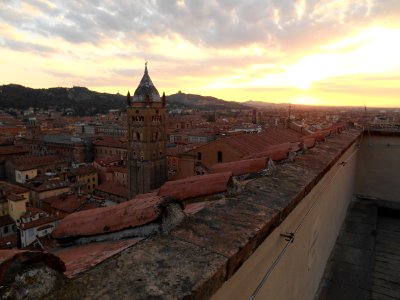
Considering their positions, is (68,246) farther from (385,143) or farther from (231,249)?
(385,143)

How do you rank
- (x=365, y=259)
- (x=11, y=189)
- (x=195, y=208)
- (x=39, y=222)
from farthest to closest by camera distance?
(x=11, y=189)
(x=39, y=222)
(x=365, y=259)
(x=195, y=208)

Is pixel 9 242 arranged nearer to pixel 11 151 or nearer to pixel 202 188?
pixel 202 188

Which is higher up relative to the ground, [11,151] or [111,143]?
[111,143]

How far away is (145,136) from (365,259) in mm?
30658

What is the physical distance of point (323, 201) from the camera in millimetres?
3420

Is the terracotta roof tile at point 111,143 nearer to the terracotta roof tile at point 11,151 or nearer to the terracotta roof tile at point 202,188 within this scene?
the terracotta roof tile at point 11,151

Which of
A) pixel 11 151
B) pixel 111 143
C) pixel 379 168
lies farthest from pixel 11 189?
pixel 379 168

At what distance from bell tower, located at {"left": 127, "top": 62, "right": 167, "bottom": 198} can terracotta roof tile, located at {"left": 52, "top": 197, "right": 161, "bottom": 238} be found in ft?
99.4

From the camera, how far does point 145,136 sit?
3356cm

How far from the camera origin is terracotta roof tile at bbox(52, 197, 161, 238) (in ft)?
5.98

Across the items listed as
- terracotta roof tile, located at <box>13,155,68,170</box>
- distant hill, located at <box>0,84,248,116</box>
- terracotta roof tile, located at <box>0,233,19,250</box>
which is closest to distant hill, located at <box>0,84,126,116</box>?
distant hill, located at <box>0,84,248,116</box>

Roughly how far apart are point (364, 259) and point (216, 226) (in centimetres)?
341

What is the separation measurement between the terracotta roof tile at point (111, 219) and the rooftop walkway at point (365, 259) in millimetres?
2618

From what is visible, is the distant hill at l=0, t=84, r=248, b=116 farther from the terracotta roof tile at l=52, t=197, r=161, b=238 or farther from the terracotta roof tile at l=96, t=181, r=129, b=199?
the terracotta roof tile at l=52, t=197, r=161, b=238
